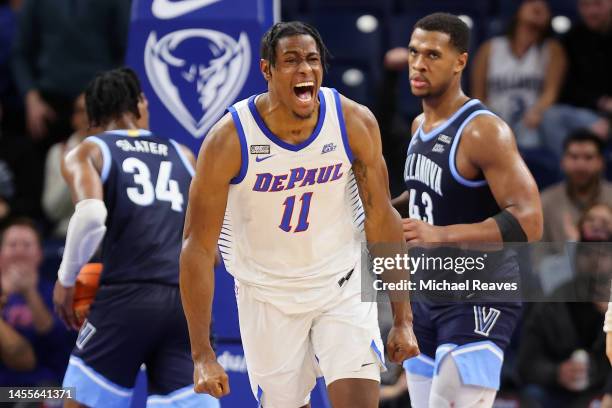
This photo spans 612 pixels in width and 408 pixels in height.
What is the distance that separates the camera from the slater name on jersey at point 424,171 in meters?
5.86

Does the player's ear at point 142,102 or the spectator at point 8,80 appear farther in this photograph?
the spectator at point 8,80

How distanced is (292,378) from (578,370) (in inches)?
118

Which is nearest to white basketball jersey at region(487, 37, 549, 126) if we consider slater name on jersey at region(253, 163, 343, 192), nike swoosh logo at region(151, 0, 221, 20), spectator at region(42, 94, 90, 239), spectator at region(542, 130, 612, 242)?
spectator at region(542, 130, 612, 242)

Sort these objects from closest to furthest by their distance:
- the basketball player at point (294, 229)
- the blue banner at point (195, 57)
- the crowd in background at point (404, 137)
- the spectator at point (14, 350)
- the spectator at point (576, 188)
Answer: the basketball player at point (294, 229) → the blue banner at point (195, 57) → the spectator at point (14, 350) → the crowd in background at point (404, 137) → the spectator at point (576, 188)

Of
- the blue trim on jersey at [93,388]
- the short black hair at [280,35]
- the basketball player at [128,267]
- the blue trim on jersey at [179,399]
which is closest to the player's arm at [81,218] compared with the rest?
the basketball player at [128,267]

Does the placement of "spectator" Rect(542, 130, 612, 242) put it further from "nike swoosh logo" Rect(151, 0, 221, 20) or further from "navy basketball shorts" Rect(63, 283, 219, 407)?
"navy basketball shorts" Rect(63, 283, 219, 407)

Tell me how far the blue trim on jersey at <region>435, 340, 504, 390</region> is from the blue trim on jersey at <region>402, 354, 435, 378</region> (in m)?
0.16

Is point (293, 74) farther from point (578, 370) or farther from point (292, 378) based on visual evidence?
point (578, 370)

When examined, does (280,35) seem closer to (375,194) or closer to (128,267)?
(375,194)

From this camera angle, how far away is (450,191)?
19.1 ft

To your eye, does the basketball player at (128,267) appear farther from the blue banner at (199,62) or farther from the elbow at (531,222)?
the elbow at (531,222)

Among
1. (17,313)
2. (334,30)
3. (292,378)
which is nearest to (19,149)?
(17,313)

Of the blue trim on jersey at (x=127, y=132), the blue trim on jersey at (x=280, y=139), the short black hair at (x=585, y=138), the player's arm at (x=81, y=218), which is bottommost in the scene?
the player's arm at (x=81, y=218)

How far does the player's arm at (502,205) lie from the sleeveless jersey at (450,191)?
5.0 inches
